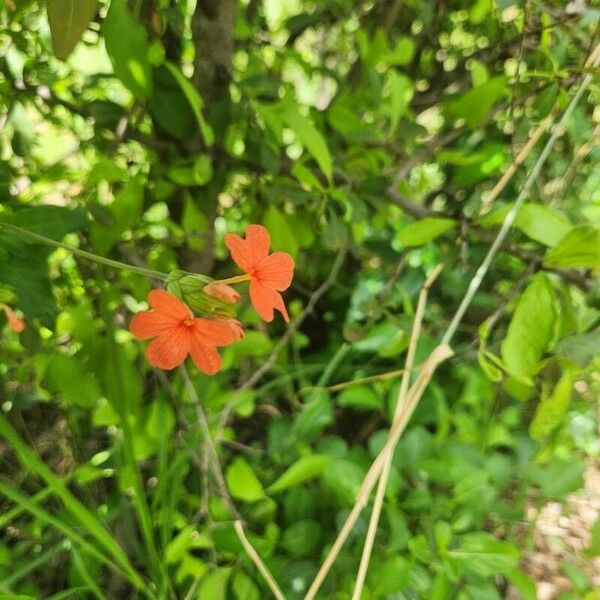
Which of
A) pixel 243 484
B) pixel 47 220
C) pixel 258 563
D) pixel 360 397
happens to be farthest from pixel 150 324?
pixel 360 397

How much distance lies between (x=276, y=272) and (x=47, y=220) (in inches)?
7.2

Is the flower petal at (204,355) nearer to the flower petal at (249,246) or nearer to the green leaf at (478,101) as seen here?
the flower petal at (249,246)

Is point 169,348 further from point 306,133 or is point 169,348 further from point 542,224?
point 542,224

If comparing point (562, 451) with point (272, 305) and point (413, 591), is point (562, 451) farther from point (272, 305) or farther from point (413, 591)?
point (272, 305)

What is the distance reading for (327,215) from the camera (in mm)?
547

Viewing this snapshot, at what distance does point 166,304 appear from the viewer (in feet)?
0.91

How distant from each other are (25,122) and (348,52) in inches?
22.4

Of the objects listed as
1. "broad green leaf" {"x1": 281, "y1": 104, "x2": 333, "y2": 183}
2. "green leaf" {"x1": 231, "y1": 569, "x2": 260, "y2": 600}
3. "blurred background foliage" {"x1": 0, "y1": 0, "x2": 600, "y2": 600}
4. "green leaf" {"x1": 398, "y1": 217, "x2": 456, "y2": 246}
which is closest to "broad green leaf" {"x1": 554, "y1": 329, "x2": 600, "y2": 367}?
"blurred background foliage" {"x1": 0, "y1": 0, "x2": 600, "y2": 600}

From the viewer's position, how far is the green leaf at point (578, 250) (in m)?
0.44

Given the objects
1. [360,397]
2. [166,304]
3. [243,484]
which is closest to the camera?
[166,304]

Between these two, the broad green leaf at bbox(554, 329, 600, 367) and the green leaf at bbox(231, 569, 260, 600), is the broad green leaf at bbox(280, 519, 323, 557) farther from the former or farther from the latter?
the broad green leaf at bbox(554, 329, 600, 367)

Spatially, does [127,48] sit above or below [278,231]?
above

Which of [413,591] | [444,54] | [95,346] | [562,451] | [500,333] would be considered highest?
[444,54]

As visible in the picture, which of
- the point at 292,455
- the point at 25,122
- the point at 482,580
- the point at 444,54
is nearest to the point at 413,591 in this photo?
the point at 482,580
